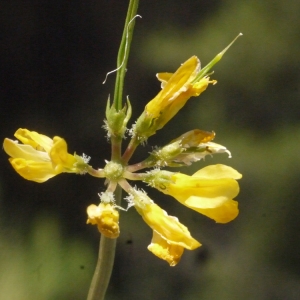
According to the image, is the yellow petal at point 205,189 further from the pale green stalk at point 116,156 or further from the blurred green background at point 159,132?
the blurred green background at point 159,132

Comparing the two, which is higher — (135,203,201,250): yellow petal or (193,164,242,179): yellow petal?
→ (193,164,242,179): yellow petal

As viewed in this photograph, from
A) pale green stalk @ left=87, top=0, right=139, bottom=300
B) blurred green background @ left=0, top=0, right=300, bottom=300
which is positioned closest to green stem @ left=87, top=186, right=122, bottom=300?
pale green stalk @ left=87, top=0, right=139, bottom=300

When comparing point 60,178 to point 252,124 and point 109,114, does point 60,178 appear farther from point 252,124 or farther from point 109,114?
point 109,114

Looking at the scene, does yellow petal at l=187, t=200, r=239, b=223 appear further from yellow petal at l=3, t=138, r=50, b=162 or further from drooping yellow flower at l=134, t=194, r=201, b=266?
yellow petal at l=3, t=138, r=50, b=162

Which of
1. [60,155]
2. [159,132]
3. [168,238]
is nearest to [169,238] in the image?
[168,238]

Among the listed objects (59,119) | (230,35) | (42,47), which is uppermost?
(230,35)

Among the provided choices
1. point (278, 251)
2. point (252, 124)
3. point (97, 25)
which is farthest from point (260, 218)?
point (97, 25)
